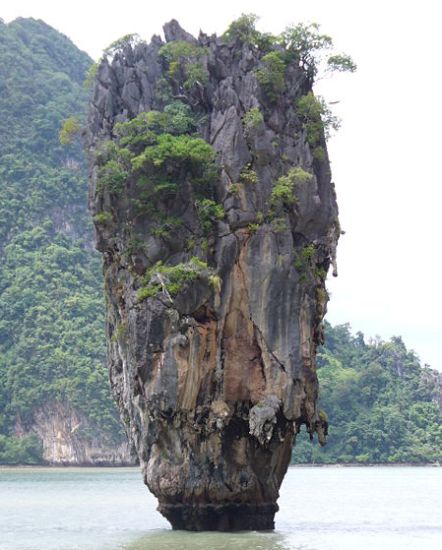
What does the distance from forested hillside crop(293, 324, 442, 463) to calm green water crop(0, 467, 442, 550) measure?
1088 inches

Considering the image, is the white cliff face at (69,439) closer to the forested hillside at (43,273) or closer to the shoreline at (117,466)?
the forested hillside at (43,273)

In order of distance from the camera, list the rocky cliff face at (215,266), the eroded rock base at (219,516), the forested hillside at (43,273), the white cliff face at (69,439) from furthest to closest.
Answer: the white cliff face at (69,439)
the forested hillside at (43,273)
the eroded rock base at (219,516)
the rocky cliff face at (215,266)

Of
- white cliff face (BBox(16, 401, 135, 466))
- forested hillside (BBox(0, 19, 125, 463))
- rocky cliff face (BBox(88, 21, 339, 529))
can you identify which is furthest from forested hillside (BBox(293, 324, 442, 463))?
rocky cliff face (BBox(88, 21, 339, 529))

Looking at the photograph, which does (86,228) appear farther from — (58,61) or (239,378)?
(239,378)

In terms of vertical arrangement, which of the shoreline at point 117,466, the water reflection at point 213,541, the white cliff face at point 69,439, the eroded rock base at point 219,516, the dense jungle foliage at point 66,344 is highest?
the dense jungle foliage at point 66,344

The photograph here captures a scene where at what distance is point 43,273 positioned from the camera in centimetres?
9212

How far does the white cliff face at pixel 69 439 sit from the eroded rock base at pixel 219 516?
194 ft

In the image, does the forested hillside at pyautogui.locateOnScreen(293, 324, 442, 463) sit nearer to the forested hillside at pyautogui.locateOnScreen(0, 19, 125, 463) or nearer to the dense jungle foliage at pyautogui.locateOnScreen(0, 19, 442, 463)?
the dense jungle foliage at pyautogui.locateOnScreen(0, 19, 442, 463)

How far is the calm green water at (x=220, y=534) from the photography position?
22609 millimetres

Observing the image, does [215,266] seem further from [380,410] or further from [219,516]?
[380,410]

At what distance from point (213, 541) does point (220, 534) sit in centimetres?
125

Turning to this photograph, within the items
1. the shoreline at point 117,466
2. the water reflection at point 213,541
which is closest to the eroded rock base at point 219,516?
the water reflection at point 213,541

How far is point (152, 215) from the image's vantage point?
80.8 feet

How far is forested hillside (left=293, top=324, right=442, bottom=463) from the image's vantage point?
273ft
